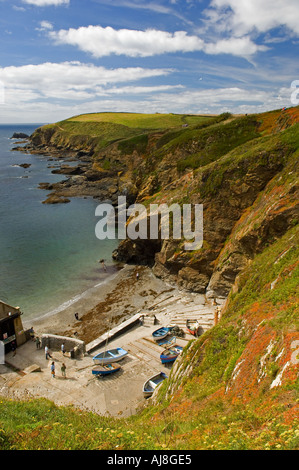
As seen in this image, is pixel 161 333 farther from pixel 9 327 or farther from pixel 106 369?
pixel 9 327

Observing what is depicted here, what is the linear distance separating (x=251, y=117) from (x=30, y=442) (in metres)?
61.6

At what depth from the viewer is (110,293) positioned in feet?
119

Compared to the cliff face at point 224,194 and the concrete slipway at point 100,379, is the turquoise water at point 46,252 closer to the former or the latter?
the cliff face at point 224,194

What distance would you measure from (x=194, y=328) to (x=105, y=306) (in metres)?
11.4

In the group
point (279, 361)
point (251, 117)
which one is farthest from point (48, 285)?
point (251, 117)

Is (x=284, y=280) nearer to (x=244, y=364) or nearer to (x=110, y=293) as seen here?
(x=244, y=364)

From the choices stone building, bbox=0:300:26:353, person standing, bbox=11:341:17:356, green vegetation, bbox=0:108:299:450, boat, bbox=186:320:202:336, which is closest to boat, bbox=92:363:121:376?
green vegetation, bbox=0:108:299:450

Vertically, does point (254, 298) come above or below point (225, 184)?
below

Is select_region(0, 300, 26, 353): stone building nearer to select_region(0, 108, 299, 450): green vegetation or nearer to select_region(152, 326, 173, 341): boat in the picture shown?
select_region(152, 326, 173, 341): boat

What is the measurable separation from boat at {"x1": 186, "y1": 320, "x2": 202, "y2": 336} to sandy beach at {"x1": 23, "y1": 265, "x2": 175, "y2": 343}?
682 cm

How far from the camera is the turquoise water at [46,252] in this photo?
35625mm

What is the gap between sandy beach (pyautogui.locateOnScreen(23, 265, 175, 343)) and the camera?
2955 centimetres

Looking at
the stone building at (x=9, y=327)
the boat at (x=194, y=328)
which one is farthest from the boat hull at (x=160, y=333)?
the stone building at (x=9, y=327)
